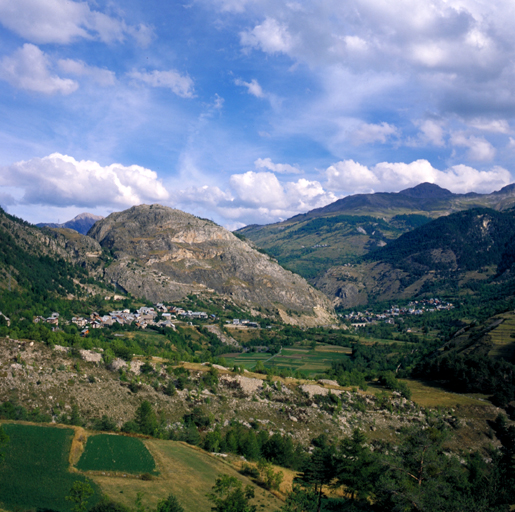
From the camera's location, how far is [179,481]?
143ft

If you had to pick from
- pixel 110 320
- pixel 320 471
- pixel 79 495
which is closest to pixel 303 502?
pixel 320 471

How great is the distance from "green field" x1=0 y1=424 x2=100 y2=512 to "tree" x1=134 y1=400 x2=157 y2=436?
15.0 metres

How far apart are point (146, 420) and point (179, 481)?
2188cm

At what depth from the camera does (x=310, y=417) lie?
82188 millimetres

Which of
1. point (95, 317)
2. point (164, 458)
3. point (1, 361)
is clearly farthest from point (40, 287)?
point (164, 458)

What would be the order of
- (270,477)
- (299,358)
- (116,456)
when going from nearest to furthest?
(116,456) < (270,477) < (299,358)

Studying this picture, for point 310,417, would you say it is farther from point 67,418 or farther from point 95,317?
point 95,317

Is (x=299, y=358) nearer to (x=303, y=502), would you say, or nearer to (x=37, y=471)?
(x=303, y=502)

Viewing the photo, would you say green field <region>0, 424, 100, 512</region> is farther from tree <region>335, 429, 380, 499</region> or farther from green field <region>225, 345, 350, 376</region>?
green field <region>225, 345, 350, 376</region>

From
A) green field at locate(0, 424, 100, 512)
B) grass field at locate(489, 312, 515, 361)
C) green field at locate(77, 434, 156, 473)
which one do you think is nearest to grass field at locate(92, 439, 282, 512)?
green field at locate(77, 434, 156, 473)

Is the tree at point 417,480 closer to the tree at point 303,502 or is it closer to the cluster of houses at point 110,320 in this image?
the tree at point 303,502

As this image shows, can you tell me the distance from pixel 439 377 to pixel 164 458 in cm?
9390

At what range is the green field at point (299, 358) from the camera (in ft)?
471

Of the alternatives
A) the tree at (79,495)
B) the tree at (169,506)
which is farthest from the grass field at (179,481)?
the tree at (169,506)
